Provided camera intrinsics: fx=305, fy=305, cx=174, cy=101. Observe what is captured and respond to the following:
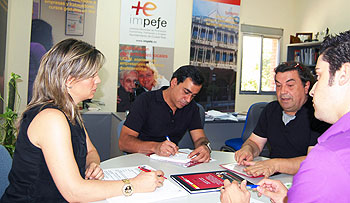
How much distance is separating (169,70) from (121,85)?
86cm

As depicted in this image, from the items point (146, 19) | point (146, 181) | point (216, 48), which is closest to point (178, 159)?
point (146, 181)

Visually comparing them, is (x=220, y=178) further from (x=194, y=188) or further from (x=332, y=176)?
(x=332, y=176)

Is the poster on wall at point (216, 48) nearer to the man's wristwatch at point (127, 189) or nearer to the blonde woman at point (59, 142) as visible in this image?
the blonde woman at point (59, 142)

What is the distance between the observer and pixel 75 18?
4547mm

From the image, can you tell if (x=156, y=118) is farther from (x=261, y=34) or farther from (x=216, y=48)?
(x=261, y=34)

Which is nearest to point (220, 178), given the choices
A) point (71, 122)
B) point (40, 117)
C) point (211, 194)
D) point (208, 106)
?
point (211, 194)

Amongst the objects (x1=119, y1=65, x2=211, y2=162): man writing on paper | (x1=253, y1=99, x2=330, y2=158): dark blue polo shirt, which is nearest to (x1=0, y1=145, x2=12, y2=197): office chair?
(x1=119, y1=65, x2=211, y2=162): man writing on paper

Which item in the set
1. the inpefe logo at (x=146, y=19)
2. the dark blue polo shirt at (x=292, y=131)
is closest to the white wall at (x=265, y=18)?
the inpefe logo at (x=146, y=19)

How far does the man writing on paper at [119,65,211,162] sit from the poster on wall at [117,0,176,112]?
2379mm

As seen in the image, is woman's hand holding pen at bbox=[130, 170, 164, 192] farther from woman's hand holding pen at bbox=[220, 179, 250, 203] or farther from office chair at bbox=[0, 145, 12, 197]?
office chair at bbox=[0, 145, 12, 197]

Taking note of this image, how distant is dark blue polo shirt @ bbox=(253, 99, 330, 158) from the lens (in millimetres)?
2077

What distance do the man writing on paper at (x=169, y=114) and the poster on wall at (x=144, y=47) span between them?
2379 millimetres

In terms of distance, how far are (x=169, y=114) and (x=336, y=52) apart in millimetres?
1717

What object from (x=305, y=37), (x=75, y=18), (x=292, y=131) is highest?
(x=305, y=37)
